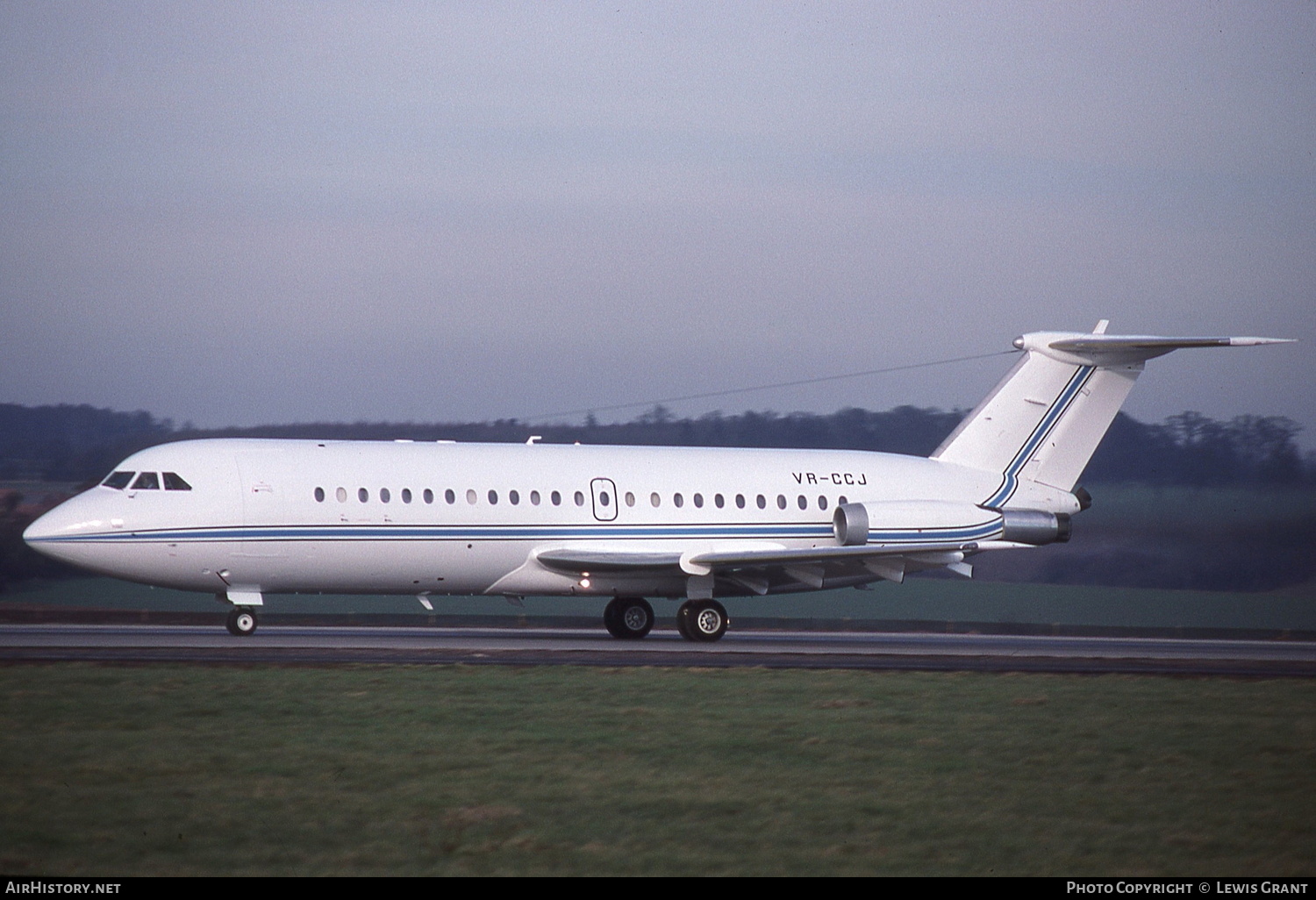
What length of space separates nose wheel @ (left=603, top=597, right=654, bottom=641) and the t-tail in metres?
7.88

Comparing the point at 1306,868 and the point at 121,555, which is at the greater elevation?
the point at 121,555

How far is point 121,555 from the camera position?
24.9m

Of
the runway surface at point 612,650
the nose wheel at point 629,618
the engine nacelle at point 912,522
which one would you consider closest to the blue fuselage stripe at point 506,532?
the engine nacelle at point 912,522

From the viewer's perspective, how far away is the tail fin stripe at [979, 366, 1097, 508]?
31797mm

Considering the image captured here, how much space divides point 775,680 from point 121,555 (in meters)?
12.2

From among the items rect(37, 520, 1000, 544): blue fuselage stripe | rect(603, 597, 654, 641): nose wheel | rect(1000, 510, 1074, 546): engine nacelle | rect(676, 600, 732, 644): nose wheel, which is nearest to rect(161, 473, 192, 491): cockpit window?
rect(37, 520, 1000, 544): blue fuselage stripe

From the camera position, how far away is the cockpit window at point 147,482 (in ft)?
83.7

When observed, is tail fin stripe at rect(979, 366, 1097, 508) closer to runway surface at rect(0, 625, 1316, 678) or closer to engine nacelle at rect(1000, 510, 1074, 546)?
engine nacelle at rect(1000, 510, 1074, 546)

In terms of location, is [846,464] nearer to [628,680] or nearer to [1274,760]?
[628,680]

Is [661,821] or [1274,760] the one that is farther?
[1274,760]

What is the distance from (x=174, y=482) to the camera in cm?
2562

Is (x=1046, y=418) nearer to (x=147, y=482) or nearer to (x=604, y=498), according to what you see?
(x=604, y=498)

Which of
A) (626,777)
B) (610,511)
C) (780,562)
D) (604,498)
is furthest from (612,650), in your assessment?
(626,777)
